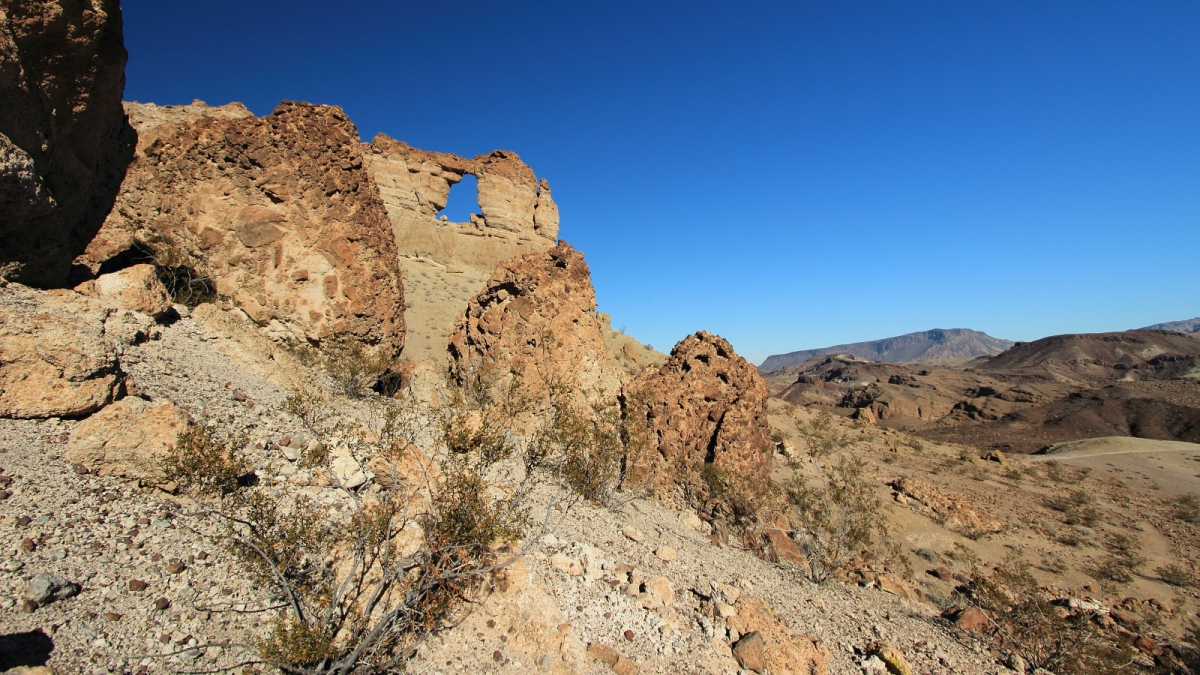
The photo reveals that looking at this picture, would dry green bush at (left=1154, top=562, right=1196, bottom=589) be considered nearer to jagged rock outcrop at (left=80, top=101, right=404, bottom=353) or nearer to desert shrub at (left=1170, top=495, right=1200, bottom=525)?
desert shrub at (left=1170, top=495, right=1200, bottom=525)

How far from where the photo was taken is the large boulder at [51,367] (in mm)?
4387

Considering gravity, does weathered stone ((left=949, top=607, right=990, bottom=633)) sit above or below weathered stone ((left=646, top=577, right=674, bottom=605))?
below

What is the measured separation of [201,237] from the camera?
959 cm

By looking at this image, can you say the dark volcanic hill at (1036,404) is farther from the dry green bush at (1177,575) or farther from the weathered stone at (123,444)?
the weathered stone at (123,444)

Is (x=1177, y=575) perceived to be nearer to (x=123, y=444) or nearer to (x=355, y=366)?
(x=355, y=366)

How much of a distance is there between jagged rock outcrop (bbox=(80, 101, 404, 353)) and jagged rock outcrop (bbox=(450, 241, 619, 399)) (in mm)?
2058

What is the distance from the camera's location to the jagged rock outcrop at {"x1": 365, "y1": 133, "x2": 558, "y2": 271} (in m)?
35.1

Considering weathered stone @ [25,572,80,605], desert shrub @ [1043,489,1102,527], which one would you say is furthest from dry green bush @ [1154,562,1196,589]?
weathered stone @ [25,572,80,605]

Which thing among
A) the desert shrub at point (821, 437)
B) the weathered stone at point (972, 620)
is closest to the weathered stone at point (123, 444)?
the weathered stone at point (972, 620)

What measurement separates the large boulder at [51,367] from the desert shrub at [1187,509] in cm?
2920

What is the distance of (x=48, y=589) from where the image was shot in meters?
3.06

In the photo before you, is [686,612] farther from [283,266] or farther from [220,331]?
[283,266]

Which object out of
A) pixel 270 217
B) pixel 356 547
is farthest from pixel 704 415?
pixel 270 217

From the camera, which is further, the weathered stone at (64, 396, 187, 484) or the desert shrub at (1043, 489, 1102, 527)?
the desert shrub at (1043, 489, 1102, 527)
